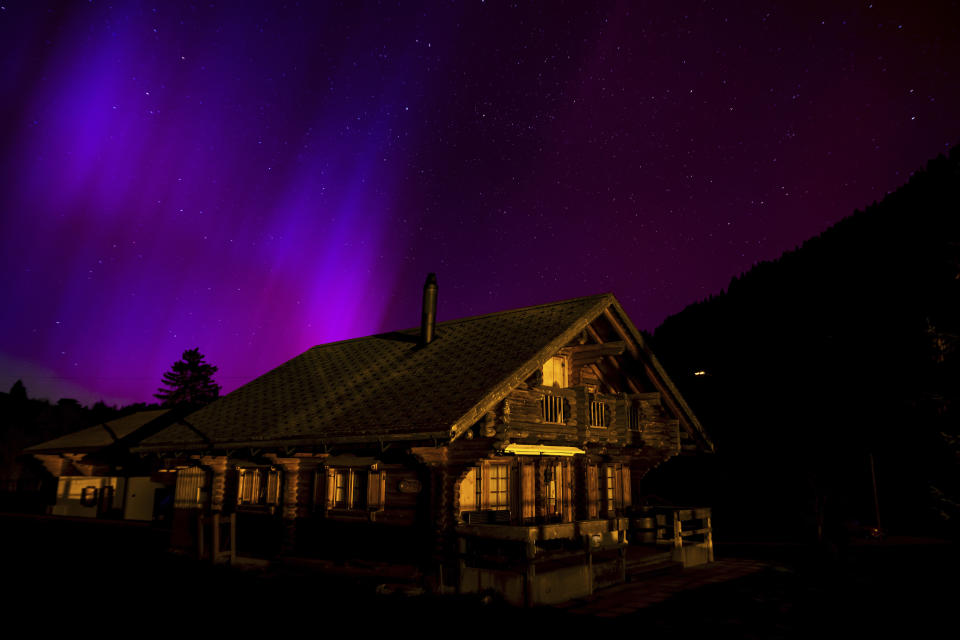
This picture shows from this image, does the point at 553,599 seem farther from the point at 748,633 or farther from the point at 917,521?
the point at 917,521

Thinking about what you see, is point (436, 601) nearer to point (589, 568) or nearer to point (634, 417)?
point (589, 568)

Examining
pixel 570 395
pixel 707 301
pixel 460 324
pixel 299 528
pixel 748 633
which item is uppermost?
pixel 707 301

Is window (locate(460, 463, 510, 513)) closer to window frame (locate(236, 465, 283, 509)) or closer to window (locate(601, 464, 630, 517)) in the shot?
window (locate(601, 464, 630, 517))

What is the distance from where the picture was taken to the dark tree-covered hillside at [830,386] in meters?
35.1

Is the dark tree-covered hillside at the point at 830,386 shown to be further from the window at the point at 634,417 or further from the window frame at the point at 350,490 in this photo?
the window frame at the point at 350,490

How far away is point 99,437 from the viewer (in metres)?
39.1

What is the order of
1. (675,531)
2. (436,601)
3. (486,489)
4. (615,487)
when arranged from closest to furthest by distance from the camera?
(436,601) < (486,489) < (675,531) < (615,487)

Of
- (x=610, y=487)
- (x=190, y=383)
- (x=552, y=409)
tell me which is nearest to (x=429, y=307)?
(x=552, y=409)

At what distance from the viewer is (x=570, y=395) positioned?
57.5 ft

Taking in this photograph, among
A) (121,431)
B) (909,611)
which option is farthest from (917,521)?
(121,431)

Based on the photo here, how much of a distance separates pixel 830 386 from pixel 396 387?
35144 mm

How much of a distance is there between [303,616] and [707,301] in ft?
180

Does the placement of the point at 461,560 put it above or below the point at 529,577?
above

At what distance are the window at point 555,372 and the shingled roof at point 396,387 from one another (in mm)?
1192
